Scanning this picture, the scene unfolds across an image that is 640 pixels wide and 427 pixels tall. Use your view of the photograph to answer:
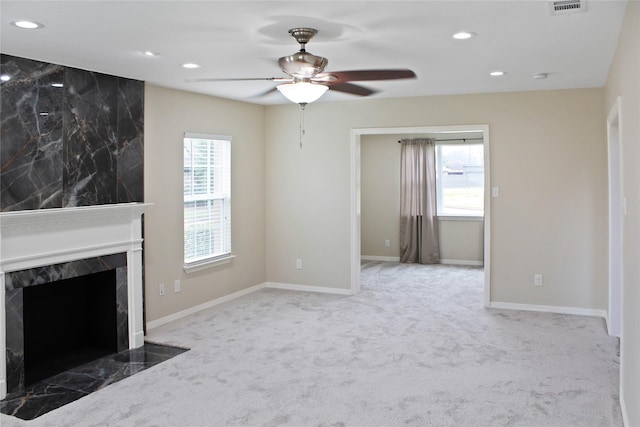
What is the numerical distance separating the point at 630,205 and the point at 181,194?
13.3 ft

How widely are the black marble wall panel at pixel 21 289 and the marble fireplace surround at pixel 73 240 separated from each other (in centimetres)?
4

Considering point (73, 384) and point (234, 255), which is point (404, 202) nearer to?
point (234, 255)

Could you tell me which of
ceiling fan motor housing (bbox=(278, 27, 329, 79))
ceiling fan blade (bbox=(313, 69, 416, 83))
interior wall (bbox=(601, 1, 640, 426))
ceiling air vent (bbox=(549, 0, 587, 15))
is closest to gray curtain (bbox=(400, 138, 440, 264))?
ceiling fan blade (bbox=(313, 69, 416, 83))

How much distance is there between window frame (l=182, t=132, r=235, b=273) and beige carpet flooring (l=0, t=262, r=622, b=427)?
543 mm

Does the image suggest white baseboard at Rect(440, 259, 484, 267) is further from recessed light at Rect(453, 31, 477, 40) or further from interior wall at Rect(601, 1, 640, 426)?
recessed light at Rect(453, 31, 477, 40)

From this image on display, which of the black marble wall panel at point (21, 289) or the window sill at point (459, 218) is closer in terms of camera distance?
the black marble wall panel at point (21, 289)

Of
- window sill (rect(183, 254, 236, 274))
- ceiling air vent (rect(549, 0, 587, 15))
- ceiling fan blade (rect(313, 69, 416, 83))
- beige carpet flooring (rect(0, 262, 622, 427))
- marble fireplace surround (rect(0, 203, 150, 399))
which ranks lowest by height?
beige carpet flooring (rect(0, 262, 622, 427))

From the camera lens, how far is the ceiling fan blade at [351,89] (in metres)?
5.19

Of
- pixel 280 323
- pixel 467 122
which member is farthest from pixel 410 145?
pixel 280 323

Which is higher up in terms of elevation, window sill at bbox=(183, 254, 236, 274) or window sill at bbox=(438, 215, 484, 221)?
window sill at bbox=(438, 215, 484, 221)

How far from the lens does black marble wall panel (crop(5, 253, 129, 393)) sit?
3662 millimetres

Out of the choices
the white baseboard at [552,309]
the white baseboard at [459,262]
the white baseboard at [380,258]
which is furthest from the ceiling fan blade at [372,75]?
the white baseboard at [380,258]

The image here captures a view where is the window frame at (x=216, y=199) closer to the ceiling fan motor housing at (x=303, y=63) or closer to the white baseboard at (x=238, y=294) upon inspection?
the white baseboard at (x=238, y=294)

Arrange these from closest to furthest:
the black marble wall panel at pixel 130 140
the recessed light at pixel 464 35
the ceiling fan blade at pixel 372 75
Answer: the recessed light at pixel 464 35 → the ceiling fan blade at pixel 372 75 → the black marble wall panel at pixel 130 140
